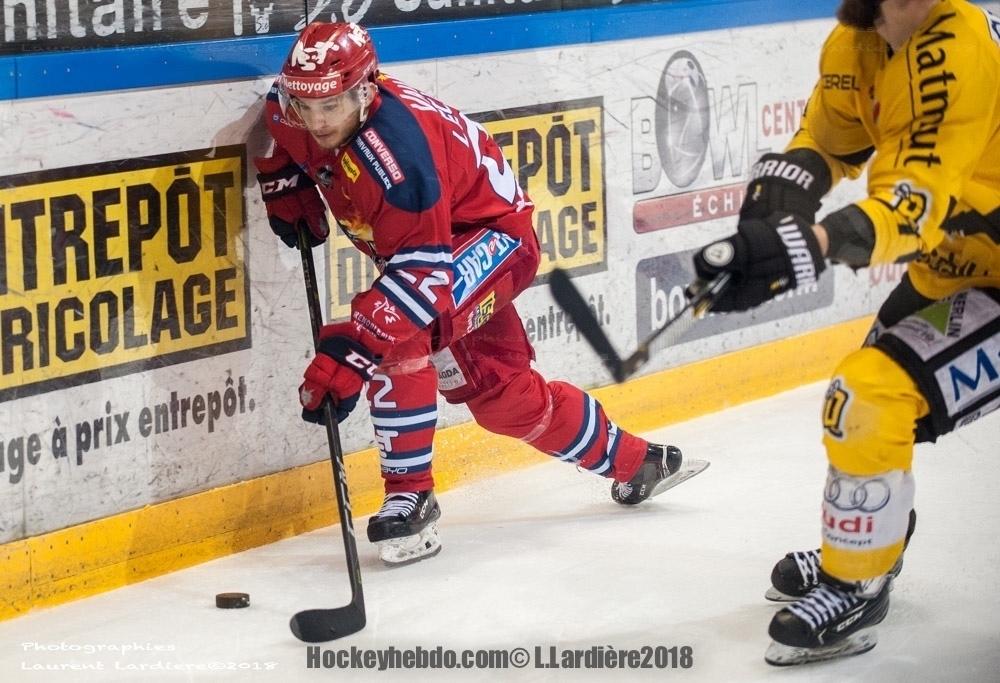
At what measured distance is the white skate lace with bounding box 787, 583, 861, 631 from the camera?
2.97m

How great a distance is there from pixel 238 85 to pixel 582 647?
1.52 metres

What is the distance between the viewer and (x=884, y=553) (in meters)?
2.93

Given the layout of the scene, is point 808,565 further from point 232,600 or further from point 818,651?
point 232,600

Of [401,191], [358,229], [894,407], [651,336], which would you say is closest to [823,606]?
[894,407]

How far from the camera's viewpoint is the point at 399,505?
12.0ft

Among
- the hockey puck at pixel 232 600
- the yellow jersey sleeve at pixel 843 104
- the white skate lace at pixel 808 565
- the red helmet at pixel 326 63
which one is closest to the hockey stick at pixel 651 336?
the yellow jersey sleeve at pixel 843 104

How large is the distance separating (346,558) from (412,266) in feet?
2.10

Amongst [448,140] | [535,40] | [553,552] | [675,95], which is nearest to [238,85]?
[448,140]

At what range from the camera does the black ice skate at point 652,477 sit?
4.03 metres

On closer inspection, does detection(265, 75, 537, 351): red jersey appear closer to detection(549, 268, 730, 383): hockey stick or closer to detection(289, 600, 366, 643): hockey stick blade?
detection(549, 268, 730, 383): hockey stick

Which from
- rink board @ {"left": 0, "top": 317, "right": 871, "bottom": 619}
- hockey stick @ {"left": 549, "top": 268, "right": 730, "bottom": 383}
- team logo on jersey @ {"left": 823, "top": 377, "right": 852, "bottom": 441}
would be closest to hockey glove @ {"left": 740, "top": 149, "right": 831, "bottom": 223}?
hockey stick @ {"left": 549, "top": 268, "right": 730, "bottom": 383}

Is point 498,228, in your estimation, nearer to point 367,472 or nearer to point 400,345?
point 400,345

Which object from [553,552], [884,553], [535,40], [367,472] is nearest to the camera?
[884,553]

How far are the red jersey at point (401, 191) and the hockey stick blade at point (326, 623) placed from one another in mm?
561
